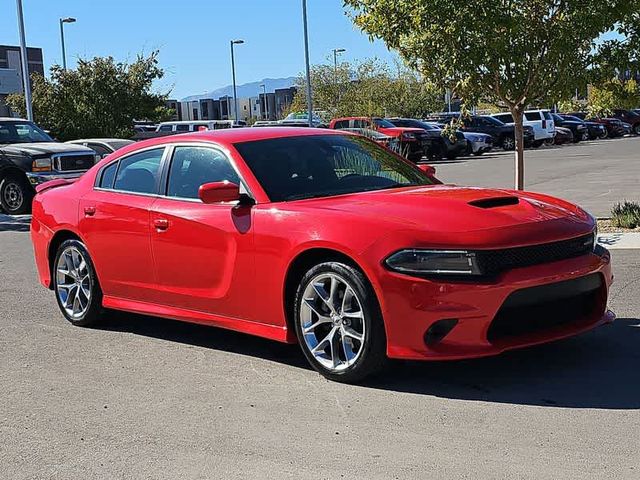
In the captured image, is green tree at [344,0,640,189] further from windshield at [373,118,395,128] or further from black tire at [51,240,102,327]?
windshield at [373,118,395,128]

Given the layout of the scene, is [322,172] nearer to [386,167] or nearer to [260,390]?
[386,167]

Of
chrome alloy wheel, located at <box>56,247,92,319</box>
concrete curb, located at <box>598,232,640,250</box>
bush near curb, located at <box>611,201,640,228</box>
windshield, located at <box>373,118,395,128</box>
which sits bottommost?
concrete curb, located at <box>598,232,640,250</box>

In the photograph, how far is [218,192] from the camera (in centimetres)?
588

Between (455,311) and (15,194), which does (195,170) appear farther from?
(15,194)

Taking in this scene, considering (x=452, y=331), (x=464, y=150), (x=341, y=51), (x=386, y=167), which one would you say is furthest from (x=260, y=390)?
(x=341, y=51)

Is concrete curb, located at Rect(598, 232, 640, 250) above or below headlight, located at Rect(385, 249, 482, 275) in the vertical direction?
below

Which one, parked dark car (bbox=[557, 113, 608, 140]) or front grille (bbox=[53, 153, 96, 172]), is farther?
parked dark car (bbox=[557, 113, 608, 140])

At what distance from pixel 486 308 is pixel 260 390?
144 cm

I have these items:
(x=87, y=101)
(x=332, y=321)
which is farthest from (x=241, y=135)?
(x=87, y=101)

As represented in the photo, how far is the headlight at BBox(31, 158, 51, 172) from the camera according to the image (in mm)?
17391

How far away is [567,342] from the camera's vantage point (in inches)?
242

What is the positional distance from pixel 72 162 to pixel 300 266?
13.2 meters

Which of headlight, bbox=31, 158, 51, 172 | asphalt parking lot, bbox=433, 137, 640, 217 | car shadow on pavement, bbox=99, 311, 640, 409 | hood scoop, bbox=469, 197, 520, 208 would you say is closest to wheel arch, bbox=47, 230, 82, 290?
car shadow on pavement, bbox=99, 311, 640, 409

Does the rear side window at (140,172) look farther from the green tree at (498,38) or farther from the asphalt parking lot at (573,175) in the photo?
the asphalt parking lot at (573,175)
